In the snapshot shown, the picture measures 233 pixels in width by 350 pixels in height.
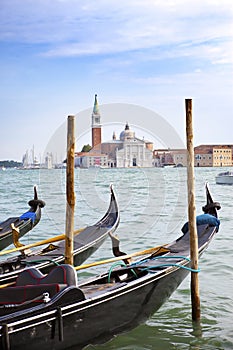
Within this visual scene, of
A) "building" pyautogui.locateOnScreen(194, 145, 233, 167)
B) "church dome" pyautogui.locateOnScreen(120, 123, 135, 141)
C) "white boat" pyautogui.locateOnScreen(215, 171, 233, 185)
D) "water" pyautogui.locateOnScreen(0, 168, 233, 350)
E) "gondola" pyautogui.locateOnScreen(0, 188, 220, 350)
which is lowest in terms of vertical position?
"water" pyautogui.locateOnScreen(0, 168, 233, 350)

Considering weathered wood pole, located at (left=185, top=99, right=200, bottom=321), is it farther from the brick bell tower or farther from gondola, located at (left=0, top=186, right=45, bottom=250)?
gondola, located at (left=0, top=186, right=45, bottom=250)

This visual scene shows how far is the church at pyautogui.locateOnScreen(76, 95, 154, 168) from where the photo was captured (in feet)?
17.1

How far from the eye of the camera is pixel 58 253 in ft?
15.9

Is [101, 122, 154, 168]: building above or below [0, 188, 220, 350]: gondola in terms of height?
above

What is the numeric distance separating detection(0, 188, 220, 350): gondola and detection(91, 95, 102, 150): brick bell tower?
46.7 inches

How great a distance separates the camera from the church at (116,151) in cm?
521

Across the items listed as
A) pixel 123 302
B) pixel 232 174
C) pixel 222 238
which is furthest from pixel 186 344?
pixel 232 174

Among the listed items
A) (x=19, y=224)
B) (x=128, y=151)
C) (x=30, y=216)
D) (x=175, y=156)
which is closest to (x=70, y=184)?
(x=175, y=156)

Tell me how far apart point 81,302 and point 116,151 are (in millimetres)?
3084

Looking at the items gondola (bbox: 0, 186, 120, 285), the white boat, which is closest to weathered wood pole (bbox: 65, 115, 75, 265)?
gondola (bbox: 0, 186, 120, 285)

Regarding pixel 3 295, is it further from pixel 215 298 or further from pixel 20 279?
pixel 215 298

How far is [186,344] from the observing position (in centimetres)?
400

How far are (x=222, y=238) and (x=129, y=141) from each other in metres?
3.35

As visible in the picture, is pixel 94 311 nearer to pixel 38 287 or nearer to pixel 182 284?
pixel 38 287
